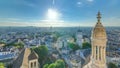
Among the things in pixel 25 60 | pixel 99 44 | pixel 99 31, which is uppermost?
pixel 99 31

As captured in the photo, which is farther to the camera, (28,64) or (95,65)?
(28,64)

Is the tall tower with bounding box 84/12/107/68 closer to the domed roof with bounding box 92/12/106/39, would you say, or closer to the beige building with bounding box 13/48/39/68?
the domed roof with bounding box 92/12/106/39

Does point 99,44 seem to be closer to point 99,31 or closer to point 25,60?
point 99,31

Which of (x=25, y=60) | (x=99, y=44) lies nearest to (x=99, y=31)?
(x=99, y=44)

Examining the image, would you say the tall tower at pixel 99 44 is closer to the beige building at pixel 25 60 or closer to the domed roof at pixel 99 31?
the domed roof at pixel 99 31

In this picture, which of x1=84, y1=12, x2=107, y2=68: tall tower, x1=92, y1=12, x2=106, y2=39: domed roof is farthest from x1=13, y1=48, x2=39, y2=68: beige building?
x1=92, y1=12, x2=106, y2=39: domed roof

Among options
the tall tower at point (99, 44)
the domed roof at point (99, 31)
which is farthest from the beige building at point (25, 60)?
the domed roof at point (99, 31)

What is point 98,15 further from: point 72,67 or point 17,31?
point 17,31

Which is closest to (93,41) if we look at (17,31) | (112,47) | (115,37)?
(112,47)
